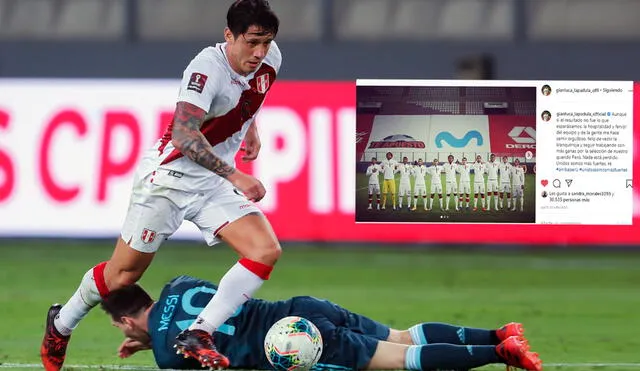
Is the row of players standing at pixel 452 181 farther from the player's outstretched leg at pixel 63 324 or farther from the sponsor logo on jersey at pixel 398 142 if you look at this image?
the player's outstretched leg at pixel 63 324

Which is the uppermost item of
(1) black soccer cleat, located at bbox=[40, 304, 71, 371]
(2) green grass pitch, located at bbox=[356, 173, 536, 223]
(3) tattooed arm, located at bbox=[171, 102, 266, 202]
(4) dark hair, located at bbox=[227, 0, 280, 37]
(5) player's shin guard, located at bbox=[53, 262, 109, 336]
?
(4) dark hair, located at bbox=[227, 0, 280, 37]

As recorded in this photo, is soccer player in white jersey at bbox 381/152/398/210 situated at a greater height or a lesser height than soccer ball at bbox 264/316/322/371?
greater

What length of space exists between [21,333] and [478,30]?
11651mm

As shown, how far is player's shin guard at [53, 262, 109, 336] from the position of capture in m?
7.82

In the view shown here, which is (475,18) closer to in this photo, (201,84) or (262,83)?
(262,83)

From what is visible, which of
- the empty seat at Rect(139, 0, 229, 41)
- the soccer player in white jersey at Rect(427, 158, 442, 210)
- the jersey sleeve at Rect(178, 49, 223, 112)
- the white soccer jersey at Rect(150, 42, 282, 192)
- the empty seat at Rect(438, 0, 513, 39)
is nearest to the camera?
the jersey sleeve at Rect(178, 49, 223, 112)

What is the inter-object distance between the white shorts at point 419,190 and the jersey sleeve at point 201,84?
1172 mm

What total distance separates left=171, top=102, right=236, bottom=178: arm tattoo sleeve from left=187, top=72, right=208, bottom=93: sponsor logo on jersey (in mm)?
89

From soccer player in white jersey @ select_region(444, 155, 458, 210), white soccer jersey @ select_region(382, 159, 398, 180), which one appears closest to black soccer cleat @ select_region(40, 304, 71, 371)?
white soccer jersey @ select_region(382, 159, 398, 180)

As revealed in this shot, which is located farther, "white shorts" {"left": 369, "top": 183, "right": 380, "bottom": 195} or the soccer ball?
"white shorts" {"left": 369, "top": 183, "right": 380, "bottom": 195}

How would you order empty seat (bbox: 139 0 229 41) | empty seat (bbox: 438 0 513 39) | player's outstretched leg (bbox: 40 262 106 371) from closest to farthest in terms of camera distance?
1. player's outstretched leg (bbox: 40 262 106 371)
2. empty seat (bbox: 438 0 513 39)
3. empty seat (bbox: 139 0 229 41)

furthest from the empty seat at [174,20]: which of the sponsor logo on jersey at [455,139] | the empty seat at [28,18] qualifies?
the sponsor logo on jersey at [455,139]

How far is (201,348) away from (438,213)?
155cm

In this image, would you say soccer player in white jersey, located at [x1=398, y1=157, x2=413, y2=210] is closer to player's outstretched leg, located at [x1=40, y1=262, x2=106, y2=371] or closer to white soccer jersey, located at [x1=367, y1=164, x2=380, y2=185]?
white soccer jersey, located at [x1=367, y1=164, x2=380, y2=185]
